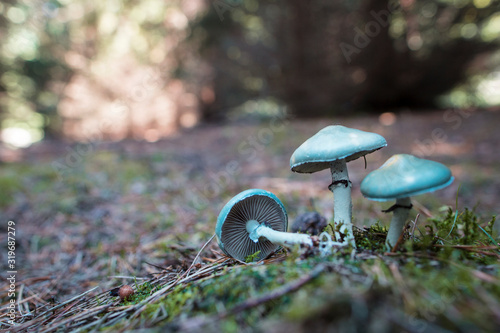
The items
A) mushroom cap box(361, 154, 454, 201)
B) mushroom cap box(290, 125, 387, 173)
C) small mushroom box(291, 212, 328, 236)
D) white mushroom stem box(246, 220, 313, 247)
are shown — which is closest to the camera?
mushroom cap box(361, 154, 454, 201)

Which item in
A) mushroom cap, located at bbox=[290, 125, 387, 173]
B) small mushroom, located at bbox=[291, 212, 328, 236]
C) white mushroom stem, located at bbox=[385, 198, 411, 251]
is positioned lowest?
small mushroom, located at bbox=[291, 212, 328, 236]

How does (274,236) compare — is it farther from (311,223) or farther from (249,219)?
(311,223)

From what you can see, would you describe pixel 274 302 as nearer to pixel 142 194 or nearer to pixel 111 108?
pixel 142 194

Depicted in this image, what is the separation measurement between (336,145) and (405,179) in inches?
13.0

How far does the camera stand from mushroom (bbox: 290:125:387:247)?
4.70ft

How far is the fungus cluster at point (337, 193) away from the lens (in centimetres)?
130

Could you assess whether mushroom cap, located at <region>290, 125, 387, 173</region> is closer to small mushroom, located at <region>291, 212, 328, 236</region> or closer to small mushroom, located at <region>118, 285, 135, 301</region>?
small mushroom, located at <region>291, 212, 328, 236</region>

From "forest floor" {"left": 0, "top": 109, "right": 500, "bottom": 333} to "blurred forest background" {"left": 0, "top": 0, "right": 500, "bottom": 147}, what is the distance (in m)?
2.25

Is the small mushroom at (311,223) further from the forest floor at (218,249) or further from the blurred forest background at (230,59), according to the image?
the blurred forest background at (230,59)

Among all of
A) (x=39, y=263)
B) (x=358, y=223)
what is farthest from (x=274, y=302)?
(x=39, y=263)

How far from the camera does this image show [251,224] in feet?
6.37

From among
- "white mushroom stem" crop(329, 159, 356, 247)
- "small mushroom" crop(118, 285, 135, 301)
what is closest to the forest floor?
"small mushroom" crop(118, 285, 135, 301)

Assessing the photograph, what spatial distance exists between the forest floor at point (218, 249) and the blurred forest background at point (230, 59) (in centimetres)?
225

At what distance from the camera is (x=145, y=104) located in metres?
11.2
